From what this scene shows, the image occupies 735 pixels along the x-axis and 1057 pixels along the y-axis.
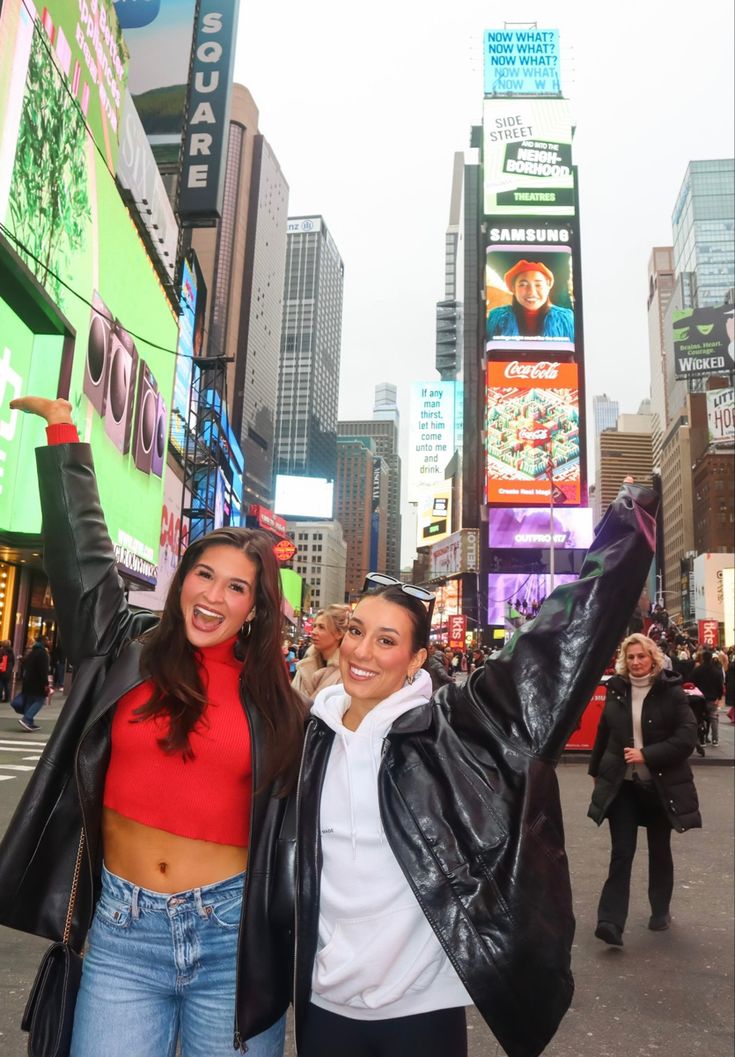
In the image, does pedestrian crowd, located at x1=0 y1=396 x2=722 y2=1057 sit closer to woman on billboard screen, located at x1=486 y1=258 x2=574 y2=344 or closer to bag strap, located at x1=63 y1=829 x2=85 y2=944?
bag strap, located at x1=63 y1=829 x2=85 y2=944

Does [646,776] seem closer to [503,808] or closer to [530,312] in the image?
[503,808]

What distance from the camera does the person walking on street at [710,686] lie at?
15714 mm

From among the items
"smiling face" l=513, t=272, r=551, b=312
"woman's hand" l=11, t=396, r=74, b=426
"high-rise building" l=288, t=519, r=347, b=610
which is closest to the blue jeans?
"woman's hand" l=11, t=396, r=74, b=426

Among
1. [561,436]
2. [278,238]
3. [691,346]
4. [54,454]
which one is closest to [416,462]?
[278,238]

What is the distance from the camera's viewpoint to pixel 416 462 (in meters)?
146

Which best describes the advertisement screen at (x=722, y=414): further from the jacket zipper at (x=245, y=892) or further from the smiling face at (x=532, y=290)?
the jacket zipper at (x=245, y=892)

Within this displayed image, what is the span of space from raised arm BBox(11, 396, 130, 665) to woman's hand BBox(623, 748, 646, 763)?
438cm

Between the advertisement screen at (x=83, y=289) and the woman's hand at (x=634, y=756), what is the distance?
42.2 feet

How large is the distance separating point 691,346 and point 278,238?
7997cm

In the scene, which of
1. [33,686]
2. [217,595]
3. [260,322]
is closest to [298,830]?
[217,595]

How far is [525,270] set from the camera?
72.9m

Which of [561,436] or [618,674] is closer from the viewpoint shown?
[618,674]

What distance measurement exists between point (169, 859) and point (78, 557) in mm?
939

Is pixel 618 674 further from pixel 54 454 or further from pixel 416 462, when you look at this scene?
pixel 416 462
